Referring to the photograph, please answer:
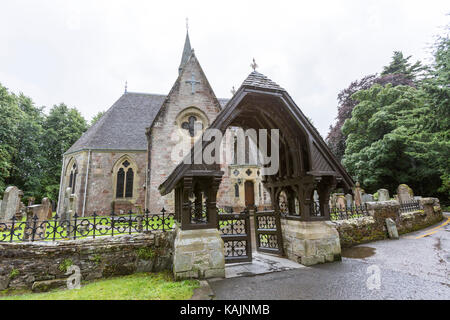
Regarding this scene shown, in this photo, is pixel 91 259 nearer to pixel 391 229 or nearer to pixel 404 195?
pixel 391 229

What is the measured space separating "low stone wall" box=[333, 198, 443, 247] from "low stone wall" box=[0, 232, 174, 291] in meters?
6.00

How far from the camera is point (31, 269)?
466 centimetres

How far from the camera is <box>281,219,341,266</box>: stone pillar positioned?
5.32 m

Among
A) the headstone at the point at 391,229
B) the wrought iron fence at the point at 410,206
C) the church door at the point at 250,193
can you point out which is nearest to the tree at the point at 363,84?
the church door at the point at 250,193

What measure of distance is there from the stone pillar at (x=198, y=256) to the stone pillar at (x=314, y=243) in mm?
2275

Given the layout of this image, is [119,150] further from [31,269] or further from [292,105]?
[292,105]

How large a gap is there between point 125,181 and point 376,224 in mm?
17886

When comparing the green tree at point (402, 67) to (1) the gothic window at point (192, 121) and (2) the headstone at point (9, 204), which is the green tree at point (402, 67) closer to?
(1) the gothic window at point (192, 121)

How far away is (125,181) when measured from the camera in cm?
1780

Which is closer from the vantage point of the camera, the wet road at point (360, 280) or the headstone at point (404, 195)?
the wet road at point (360, 280)

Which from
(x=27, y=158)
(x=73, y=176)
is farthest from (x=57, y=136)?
(x=73, y=176)

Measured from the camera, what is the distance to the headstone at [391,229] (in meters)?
7.88
